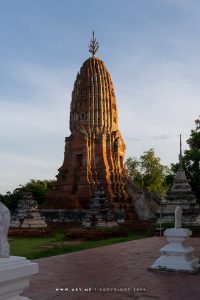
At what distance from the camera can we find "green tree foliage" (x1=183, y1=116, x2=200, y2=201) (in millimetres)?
27925

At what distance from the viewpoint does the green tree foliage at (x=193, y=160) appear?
1099 inches

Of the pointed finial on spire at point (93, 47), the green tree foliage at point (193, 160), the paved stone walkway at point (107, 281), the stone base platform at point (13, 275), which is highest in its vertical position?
the pointed finial on spire at point (93, 47)

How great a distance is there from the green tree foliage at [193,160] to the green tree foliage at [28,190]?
71.6ft

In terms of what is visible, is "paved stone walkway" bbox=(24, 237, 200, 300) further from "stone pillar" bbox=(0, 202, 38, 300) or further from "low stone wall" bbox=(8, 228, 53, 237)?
"low stone wall" bbox=(8, 228, 53, 237)

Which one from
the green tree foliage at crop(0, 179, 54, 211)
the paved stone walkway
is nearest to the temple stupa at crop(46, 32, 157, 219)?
the green tree foliage at crop(0, 179, 54, 211)

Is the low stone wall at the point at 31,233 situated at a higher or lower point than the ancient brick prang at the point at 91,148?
lower

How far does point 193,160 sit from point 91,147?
9292 millimetres

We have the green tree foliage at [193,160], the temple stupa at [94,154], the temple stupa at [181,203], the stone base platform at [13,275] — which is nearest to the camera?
the stone base platform at [13,275]

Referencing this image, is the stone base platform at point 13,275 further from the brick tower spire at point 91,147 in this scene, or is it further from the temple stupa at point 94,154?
the brick tower spire at point 91,147

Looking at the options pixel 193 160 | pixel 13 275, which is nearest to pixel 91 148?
pixel 193 160

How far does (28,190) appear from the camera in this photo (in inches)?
1913

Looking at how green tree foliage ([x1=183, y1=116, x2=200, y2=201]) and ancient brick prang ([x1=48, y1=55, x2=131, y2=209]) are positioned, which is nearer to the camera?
green tree foliage ([x1=183, y1=116, x2=200, y2=201])

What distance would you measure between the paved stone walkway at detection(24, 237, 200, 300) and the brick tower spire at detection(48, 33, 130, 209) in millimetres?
20591

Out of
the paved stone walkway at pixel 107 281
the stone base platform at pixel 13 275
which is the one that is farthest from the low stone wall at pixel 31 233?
the stone base platform at pixel 13 275
